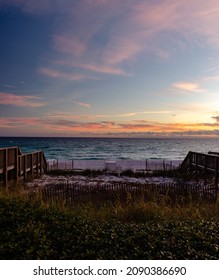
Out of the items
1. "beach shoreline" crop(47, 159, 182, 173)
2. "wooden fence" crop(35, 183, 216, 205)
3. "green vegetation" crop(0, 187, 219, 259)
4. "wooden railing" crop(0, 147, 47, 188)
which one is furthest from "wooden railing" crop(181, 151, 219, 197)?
"wooden railing" crop(0, 147, 47, 188)

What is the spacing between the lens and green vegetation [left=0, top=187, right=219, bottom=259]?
494 centimetres

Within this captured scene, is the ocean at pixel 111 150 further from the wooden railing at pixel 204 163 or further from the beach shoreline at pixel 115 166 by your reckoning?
the wooden railing at pixel 204 163

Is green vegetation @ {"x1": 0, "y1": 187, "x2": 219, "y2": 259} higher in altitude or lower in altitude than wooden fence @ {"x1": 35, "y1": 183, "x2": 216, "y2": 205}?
higher

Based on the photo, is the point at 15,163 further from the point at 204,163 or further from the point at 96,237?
the point at 96,237

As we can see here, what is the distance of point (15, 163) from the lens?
1730 cm

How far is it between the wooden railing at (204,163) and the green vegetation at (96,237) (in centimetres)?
954

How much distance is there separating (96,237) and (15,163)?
12629 mm

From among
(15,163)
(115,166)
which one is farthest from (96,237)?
(115,166)

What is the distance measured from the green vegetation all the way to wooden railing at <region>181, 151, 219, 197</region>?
31.3 ft

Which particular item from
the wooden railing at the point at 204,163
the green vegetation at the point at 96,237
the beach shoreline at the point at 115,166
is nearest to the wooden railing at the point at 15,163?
the beach shoreline at the point at 115,166

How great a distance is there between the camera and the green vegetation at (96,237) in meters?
4.94

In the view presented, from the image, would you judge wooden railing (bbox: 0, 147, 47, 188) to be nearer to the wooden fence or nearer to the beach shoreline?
the wooden fence
